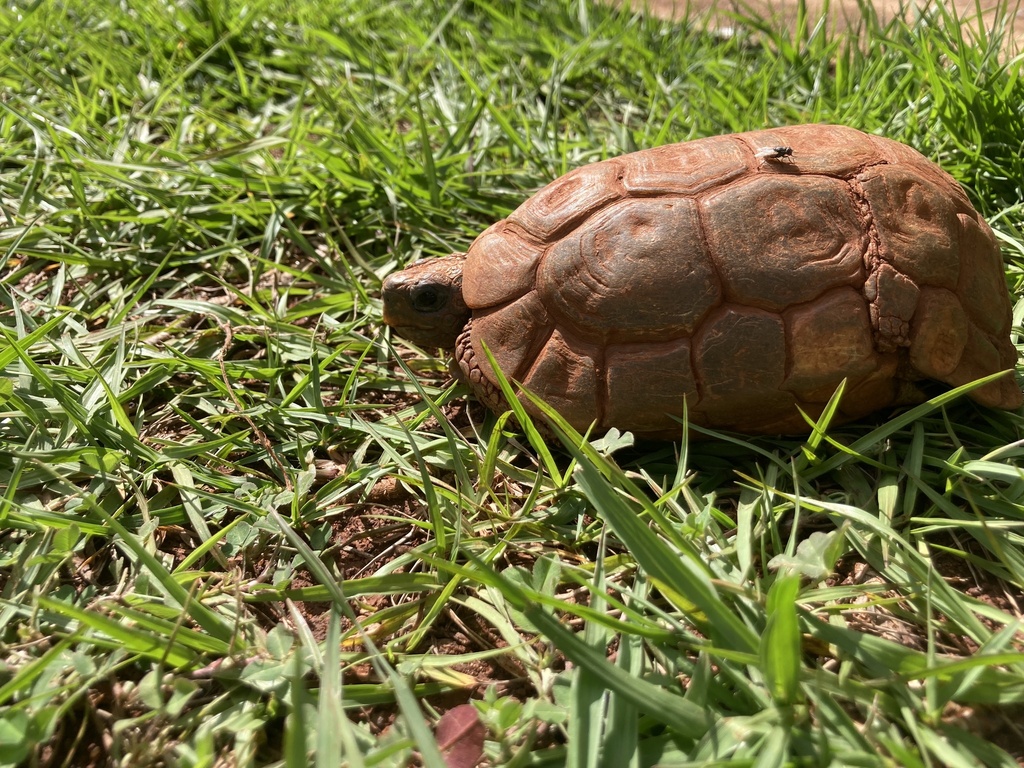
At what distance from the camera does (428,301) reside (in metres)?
2.29

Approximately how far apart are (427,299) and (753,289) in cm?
100

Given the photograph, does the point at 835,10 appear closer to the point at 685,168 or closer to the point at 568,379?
the point at 685,168

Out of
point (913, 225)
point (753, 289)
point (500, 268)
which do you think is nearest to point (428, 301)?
point (500, 268)

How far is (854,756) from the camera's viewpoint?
1254 mm

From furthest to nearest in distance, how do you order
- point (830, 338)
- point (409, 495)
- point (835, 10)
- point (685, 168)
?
point (835, 10)
point (409, 495)
point (685, 168)
point (830, 338)

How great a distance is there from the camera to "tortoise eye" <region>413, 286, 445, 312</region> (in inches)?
89.7

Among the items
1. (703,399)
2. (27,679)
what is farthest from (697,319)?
(27,679)

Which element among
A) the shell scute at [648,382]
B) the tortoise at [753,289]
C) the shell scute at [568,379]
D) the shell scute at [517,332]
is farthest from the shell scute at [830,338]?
the shell scute at [517,332]

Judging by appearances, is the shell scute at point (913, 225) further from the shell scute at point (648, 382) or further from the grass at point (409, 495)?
the shell scute at point (648, 382)

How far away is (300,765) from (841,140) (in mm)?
1984

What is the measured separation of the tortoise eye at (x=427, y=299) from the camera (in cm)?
228

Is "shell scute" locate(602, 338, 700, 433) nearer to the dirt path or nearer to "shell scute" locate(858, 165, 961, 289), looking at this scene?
"shell scute" locate(858, 165, 961, 289)

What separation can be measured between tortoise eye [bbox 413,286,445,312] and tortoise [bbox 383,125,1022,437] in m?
0.28

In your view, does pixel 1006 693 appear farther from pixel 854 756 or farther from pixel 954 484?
pixel 954 484
